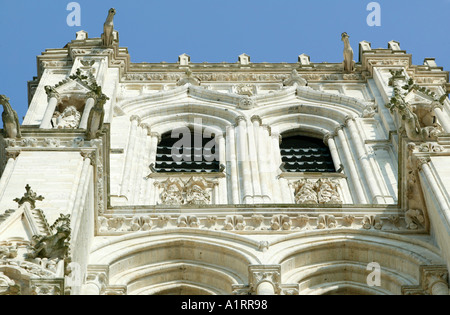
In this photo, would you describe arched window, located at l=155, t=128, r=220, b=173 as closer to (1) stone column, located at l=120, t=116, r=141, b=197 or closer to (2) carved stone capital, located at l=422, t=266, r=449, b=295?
(1) stone column, located at l=120, t=116, r=141, b=197

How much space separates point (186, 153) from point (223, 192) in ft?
10.4

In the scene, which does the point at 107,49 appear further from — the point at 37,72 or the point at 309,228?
the point at 309,228

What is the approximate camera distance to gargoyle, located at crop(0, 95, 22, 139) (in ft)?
62.7

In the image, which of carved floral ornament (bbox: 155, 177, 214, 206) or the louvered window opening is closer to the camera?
carved floral ornament (bbox: 155, 177, 214, 206)

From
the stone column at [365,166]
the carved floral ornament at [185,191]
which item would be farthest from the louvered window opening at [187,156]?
the stone column at [365,166]

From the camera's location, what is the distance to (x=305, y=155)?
25.2 metres

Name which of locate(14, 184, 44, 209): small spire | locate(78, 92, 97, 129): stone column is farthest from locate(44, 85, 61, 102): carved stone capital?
locate(14, 184, 44, 209): small spire

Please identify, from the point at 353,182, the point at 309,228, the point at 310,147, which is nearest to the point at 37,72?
the point at 310,147

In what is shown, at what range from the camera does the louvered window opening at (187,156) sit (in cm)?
2400

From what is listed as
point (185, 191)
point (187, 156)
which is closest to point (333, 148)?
point (187, 156)

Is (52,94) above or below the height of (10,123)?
above

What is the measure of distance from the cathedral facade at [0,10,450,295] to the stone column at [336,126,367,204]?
0.15 ft

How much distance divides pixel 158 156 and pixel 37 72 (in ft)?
23.4

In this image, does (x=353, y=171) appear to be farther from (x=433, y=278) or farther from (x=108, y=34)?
(x=108, y=34)
